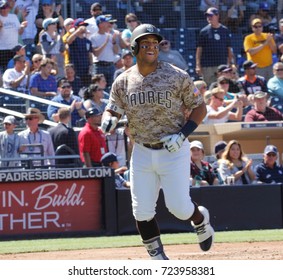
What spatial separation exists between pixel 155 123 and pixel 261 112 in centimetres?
794

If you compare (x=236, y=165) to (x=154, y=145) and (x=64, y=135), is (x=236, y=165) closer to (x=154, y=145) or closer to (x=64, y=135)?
(x=64, y=135)

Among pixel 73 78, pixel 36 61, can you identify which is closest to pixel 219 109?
pixel 73 78

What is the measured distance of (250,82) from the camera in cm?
1752

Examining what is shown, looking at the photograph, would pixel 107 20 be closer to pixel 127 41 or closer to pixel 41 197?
pixel 127 41

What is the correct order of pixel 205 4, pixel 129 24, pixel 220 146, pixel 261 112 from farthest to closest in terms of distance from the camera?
pixel 205 4, pixel 129 24, pixel 261 112, pixel 220 146

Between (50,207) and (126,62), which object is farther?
(126,62)

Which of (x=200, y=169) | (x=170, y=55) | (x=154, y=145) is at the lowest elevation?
(x=200, y=169)

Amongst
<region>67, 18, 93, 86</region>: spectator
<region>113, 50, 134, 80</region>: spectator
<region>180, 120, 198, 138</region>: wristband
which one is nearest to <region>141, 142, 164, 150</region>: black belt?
<region>180, 120, 198, 138</region>: wristband

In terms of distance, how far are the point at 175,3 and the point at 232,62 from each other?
2.20m

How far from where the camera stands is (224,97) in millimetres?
16516

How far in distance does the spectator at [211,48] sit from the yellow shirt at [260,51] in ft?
1.49

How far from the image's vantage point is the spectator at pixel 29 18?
18.3 meters

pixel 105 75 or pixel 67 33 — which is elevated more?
pixel 67 33
